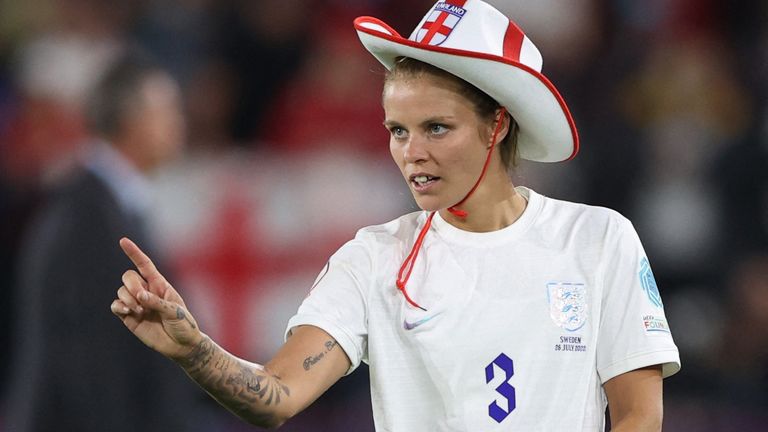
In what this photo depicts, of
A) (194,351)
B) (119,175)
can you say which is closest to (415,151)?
(194,351)

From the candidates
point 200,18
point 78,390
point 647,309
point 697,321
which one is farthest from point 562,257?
point 200,18

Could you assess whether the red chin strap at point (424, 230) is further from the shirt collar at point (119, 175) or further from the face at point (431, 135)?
the shirt collar at point (119, 175)

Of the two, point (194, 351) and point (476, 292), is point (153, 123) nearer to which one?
point (476, 292)

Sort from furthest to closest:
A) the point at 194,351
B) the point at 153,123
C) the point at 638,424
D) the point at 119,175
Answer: the point at 153,123, the point at 119,175, the point at 638,424, the point at 194,351

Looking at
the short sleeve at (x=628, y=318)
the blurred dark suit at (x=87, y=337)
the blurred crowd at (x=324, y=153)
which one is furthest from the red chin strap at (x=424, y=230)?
the blurred crowd at (x=324, y=153)

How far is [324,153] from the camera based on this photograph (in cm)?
646

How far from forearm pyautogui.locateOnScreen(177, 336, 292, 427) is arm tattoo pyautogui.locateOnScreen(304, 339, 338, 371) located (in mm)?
81

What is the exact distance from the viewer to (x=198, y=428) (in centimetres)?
461

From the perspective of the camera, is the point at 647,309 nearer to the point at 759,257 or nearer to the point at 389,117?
the point at 389,117

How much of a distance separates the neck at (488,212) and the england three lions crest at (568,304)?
0.21 meters

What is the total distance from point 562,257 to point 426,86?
50cm

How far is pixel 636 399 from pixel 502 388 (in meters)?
0.29

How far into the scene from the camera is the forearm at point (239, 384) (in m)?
2.55

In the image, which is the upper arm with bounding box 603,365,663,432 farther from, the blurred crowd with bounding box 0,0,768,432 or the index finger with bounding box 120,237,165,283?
the blurred crowd with bounding box 0,0,768,432
